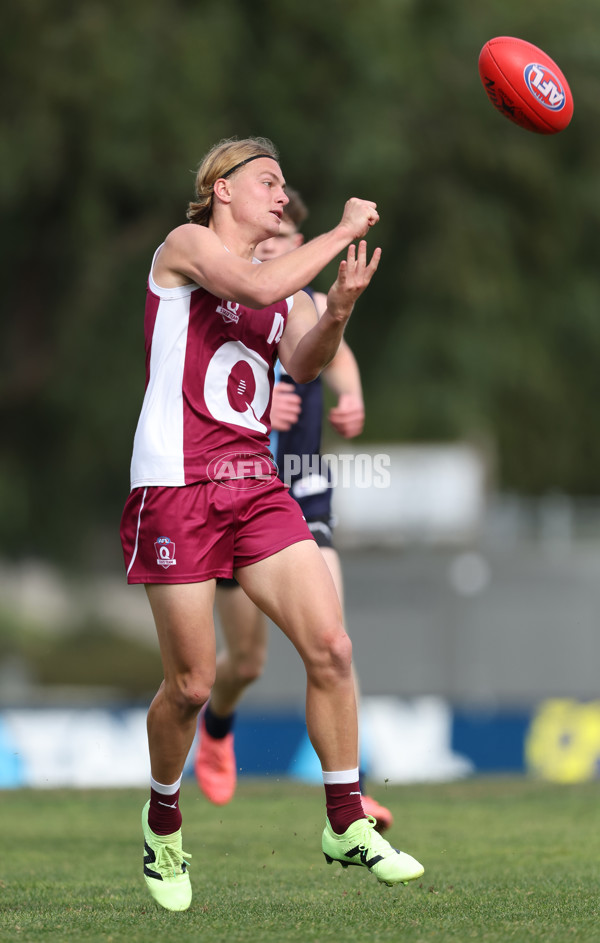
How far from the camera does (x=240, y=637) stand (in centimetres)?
664

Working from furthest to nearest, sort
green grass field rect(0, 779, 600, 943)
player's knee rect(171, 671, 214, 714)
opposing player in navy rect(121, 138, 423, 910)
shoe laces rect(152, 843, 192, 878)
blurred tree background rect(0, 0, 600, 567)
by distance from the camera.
A: 1. blurred tree background rect(0, 0, 600, 567)
2. shoe laces rect(152, 843, 192, 878)
3. player's knee rect(171, 671, 214, 714)
4. opposing player in navy rect(121, 138, 423, 910)
5. green grass field rect(0, 779, 600, 943)

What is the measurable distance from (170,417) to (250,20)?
11.5m

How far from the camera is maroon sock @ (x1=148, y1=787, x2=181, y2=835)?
16.1 ft

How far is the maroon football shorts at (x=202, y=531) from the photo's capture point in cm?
459

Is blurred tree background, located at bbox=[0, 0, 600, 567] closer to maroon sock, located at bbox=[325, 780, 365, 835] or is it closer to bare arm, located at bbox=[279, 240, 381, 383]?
bare arm, located at bbox=[279, 240, 381, 383]

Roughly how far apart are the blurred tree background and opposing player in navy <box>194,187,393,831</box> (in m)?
8.05

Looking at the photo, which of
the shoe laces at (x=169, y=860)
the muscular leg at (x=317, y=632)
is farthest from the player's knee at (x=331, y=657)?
the shoe laces at (x=169, y=860)

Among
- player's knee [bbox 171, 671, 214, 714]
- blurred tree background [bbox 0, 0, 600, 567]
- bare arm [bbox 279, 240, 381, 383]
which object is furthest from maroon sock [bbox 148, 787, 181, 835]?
blurred tree background [bbox 0, 0, 600, 567]

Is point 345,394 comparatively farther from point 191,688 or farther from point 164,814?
point 164,814

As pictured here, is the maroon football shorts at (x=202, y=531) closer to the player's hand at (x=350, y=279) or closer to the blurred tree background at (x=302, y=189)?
the player's hand at (x=350, y=279)

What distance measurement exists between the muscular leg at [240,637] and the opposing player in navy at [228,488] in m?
1.75

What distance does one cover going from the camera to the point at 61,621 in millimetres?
39469

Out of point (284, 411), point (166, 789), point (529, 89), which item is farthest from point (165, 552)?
point (529, 89)

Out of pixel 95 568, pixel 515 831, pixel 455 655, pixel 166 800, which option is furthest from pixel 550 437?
pixel 166 800
